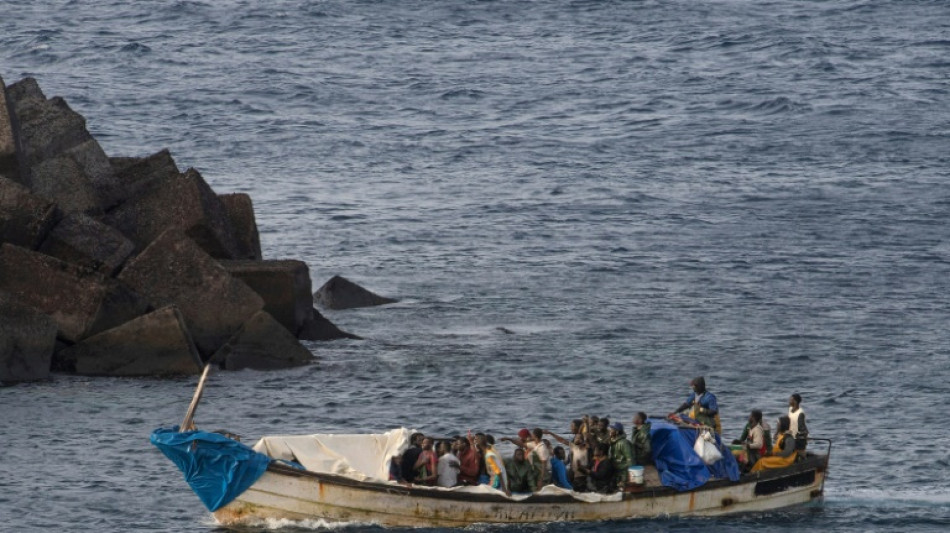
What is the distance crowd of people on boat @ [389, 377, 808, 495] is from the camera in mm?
34188

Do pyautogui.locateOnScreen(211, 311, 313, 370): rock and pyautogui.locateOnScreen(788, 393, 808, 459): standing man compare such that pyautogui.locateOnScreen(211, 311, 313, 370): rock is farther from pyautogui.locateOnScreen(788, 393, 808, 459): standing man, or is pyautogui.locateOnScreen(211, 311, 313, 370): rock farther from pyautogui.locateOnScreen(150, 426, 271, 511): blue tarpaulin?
pyautogui.locateOnScreen(788, 393, 808, 459): standing man

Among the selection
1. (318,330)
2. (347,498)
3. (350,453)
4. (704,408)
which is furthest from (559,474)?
(318,330)

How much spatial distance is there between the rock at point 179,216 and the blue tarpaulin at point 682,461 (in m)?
17.3

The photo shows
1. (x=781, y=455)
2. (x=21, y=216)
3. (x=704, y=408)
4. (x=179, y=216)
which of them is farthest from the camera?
(x=179, y=216)

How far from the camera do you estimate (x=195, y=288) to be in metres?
45.6

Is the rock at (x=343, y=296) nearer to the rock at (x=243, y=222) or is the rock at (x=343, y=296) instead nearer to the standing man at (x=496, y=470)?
the rock at (x=243, y=222)

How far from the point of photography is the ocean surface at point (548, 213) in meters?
41.9

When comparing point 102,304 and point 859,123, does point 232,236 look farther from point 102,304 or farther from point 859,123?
point 859,123

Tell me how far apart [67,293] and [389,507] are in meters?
14.1

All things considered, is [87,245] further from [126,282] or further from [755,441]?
[755,441]

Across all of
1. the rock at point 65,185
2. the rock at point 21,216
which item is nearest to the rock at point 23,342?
the rock at point 21,216

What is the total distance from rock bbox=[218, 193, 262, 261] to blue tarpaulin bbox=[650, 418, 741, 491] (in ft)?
62.5

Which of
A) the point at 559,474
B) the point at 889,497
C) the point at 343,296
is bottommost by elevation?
the point at 343,296

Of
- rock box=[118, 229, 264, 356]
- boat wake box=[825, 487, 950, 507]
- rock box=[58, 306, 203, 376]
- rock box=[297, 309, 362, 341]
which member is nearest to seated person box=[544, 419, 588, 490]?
boat wake box=[825, 487, 950, 507]
